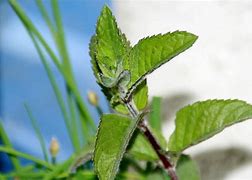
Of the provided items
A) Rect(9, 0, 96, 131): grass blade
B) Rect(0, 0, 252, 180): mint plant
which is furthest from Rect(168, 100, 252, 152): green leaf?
Rect(9, 0, 96, 131): grass blade

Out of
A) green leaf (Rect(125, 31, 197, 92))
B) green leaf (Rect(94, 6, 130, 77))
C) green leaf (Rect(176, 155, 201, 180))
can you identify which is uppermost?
green leaf (Rect(94, 6, 130, 77))

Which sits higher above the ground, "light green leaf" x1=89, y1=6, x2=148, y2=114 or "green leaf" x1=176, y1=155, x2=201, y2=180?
"light green leaf" x1=89, y1=6, x2=148, y2=114

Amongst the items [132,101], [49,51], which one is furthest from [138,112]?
[49,51]

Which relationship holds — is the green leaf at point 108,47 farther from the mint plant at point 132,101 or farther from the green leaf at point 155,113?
the green leaf at point 155,113

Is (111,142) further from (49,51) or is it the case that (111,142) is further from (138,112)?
(49,51)

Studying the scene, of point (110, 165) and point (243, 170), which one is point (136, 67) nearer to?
point (110, 165)

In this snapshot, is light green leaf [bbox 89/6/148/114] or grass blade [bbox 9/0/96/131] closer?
light green leaf [bbox 89/6/148/114]

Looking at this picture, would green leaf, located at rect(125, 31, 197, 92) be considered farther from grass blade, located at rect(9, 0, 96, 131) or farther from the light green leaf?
grass blade, located at rect(9, 0, 96, 131)
